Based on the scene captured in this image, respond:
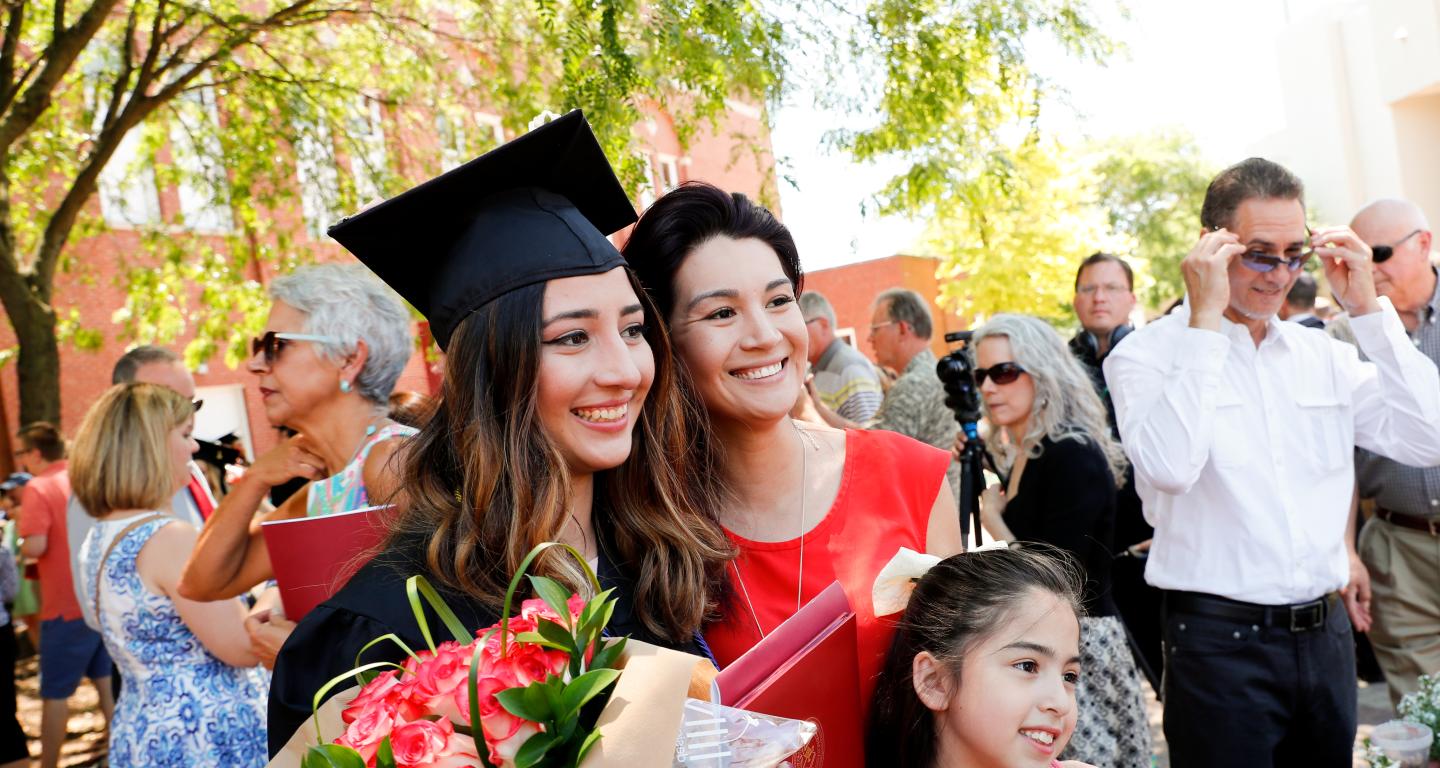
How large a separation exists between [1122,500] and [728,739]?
13.1 feet

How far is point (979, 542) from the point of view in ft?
10.8

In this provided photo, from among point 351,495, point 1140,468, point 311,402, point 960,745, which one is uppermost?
point 311,402

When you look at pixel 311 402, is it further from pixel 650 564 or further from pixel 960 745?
pixel 960 745

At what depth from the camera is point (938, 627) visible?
6.59ft

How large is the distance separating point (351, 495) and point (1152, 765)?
2550mm

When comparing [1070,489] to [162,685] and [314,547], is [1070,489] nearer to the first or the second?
[314,547]

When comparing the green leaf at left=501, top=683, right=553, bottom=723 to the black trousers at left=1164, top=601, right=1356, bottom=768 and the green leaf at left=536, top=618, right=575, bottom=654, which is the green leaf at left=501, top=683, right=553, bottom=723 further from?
the black trousers at left=1164, top=601, right=1356, bottom=768

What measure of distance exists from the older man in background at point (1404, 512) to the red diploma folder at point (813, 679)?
11.5 ft

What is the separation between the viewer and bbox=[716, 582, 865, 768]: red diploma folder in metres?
1.43

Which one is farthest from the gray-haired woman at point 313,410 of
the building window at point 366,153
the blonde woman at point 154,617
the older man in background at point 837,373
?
the building window at point 366,153

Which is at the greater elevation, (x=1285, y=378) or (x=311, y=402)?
(x=311, y=402)

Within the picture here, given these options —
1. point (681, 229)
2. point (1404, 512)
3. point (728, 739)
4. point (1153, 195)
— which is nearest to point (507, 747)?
point (728, 739)

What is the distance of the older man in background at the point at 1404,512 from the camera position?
174 inches

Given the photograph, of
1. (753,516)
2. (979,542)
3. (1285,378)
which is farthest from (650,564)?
(1285,378)
